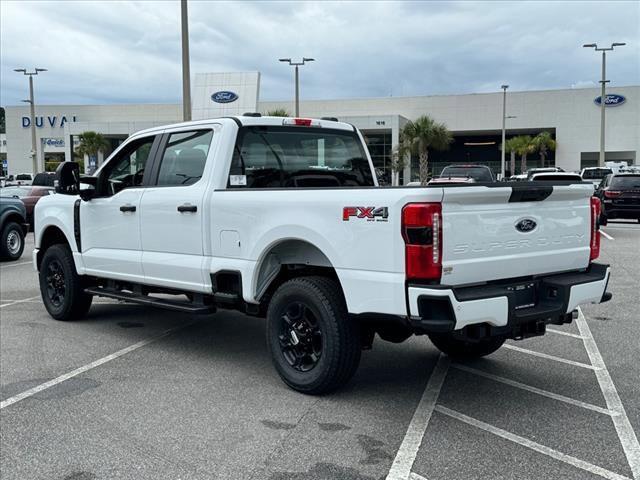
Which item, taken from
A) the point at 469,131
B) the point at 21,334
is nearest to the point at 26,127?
the point at 469,131

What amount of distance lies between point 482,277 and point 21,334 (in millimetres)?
5147

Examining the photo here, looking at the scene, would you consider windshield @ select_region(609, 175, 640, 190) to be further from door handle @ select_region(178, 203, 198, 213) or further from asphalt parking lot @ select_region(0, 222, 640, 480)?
door handle @ select_region(178, 203, 198, 213)

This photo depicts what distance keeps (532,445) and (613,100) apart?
66224 mm

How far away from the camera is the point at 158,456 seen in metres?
3.93

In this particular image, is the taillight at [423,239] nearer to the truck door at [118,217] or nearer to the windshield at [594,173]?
the truck door at [118,217]

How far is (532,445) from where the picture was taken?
4016 mm

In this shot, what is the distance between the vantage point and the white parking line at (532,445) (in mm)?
3649

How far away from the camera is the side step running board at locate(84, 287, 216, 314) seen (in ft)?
19.0

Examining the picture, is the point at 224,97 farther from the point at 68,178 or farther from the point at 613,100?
the point at 68,178

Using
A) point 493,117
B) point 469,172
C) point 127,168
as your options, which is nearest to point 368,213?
point 127,168

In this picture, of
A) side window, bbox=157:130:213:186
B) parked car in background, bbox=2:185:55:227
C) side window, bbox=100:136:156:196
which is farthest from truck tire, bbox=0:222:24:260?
side window, bbox=157:130:213:186

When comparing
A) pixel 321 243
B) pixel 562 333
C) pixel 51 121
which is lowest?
pixel 562 333

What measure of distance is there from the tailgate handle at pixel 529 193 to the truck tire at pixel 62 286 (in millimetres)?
5066

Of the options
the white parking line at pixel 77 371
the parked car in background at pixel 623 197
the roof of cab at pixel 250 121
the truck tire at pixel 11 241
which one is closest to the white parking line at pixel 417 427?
the roof of cab at pixel 250 121
